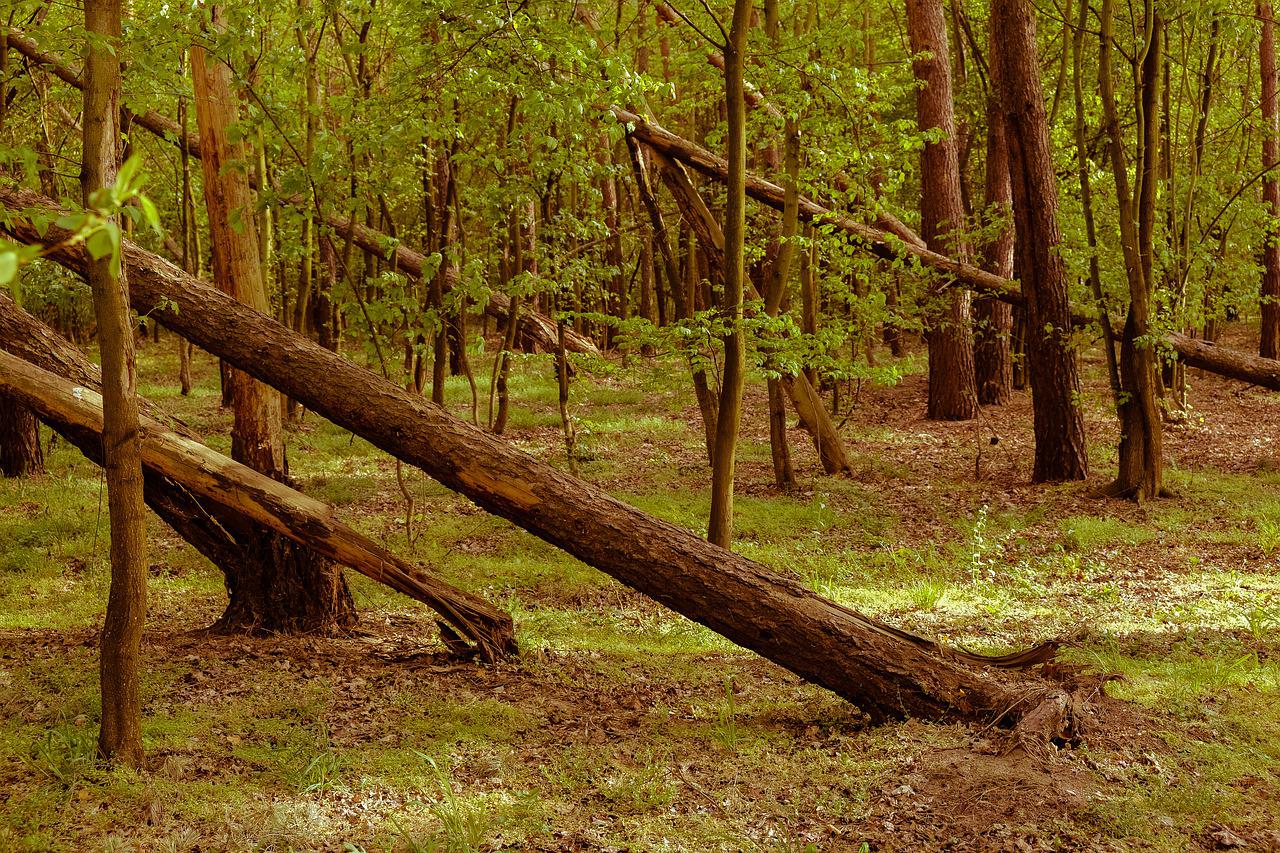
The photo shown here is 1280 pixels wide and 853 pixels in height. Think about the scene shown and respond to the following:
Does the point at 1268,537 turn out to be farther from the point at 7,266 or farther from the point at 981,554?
the point at 7,266

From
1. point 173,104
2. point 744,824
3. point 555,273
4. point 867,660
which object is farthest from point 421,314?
point 173,104

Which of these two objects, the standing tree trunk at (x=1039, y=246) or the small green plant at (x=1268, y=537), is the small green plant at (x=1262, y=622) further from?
the standing tree trunk at (x=1039, y=246)

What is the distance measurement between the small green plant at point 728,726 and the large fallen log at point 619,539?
40 centimetres

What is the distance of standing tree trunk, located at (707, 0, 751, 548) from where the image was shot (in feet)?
22.0

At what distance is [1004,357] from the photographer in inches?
642

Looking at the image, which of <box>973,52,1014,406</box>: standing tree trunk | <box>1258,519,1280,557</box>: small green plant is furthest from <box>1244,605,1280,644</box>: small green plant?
<box>973,52,1014,406</box>: standing tree trunk

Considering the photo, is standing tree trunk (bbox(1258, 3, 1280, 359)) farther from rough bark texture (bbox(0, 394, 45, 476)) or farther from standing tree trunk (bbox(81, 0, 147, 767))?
rough bark texture (bbox(0, 394, 45, 476))

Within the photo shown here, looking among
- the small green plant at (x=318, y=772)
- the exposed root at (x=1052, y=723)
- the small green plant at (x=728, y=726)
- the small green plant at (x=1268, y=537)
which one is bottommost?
the small green plant at (x=728, y=726)

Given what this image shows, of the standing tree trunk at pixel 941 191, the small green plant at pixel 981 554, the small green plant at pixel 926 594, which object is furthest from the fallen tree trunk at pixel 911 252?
the small green plant at pixel 926 594

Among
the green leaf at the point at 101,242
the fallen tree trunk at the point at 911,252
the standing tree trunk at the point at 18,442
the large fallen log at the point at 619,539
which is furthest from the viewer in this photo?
the standing tree trunk at the point at 18,442

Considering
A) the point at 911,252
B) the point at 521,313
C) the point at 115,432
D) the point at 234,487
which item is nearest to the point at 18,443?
the point at 521,313

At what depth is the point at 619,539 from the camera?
530 cm

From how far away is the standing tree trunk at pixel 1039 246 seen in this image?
36.2ft

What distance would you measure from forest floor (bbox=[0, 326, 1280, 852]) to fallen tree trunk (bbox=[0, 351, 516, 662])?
0.60 meters
